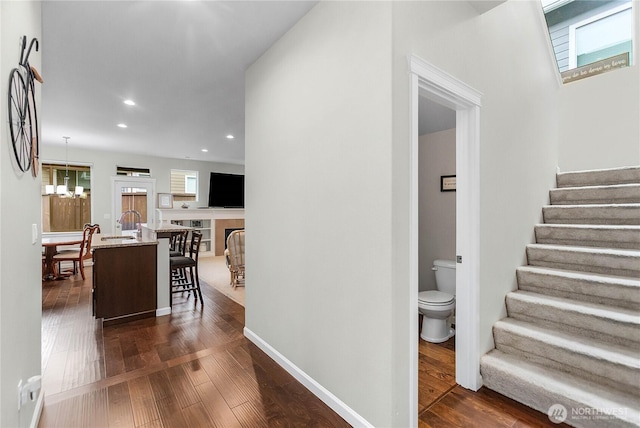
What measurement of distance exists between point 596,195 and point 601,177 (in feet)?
1.09

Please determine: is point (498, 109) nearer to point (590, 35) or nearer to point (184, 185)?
point (590, 35)

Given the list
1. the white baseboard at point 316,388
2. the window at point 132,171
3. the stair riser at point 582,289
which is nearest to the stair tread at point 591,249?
the stair riser at point 582,289

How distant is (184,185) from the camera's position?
27.0 ft

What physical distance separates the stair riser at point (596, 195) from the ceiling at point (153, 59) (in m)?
2.99

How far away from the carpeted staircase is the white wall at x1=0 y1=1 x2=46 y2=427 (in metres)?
2.66

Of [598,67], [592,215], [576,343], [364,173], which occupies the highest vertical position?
[598,67]

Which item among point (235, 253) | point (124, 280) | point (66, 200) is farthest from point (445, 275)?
point (66, 200)

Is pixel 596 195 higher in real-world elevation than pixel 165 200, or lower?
lower

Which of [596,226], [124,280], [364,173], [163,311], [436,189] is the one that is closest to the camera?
[364,173]

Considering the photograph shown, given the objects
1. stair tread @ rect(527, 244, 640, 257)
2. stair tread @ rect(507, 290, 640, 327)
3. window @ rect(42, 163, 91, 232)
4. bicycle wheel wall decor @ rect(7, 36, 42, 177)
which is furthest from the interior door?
stair tread @ rect(527, 244, 640, 257)

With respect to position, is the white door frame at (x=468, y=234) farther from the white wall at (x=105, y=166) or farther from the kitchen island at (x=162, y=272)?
the white wall at (x=105, y=166)

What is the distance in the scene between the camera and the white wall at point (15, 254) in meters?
1.18

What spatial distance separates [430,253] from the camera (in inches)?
150

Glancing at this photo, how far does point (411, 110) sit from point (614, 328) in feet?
6.31
